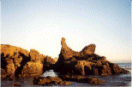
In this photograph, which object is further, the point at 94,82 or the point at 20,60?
the point at 20,60

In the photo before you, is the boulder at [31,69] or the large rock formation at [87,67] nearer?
the boulder at [31,69]

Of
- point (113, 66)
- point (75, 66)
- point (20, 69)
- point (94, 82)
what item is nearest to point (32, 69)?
point (20, 69)

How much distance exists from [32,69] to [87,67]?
1878 cm

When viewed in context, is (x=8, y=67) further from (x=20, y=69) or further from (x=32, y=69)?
(x=32, y=69)

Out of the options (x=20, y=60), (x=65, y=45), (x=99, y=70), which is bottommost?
(x=99, y=70)

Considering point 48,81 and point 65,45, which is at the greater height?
point 65,45

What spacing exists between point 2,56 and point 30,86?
27537 millimetres

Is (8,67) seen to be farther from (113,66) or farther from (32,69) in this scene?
(113,66)

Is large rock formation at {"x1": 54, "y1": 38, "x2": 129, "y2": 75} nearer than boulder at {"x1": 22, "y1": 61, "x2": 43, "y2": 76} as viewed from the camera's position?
No

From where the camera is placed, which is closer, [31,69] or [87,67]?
[31,69]

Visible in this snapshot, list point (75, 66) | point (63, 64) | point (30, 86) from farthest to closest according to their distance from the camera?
point (63, 64) → point (75, 66) → point (30, 86)

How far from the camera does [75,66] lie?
43.5 m

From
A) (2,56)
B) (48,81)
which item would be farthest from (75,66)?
(2,56)

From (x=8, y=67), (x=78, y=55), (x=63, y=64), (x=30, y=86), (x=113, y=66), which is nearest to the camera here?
(x=30, y=86)
